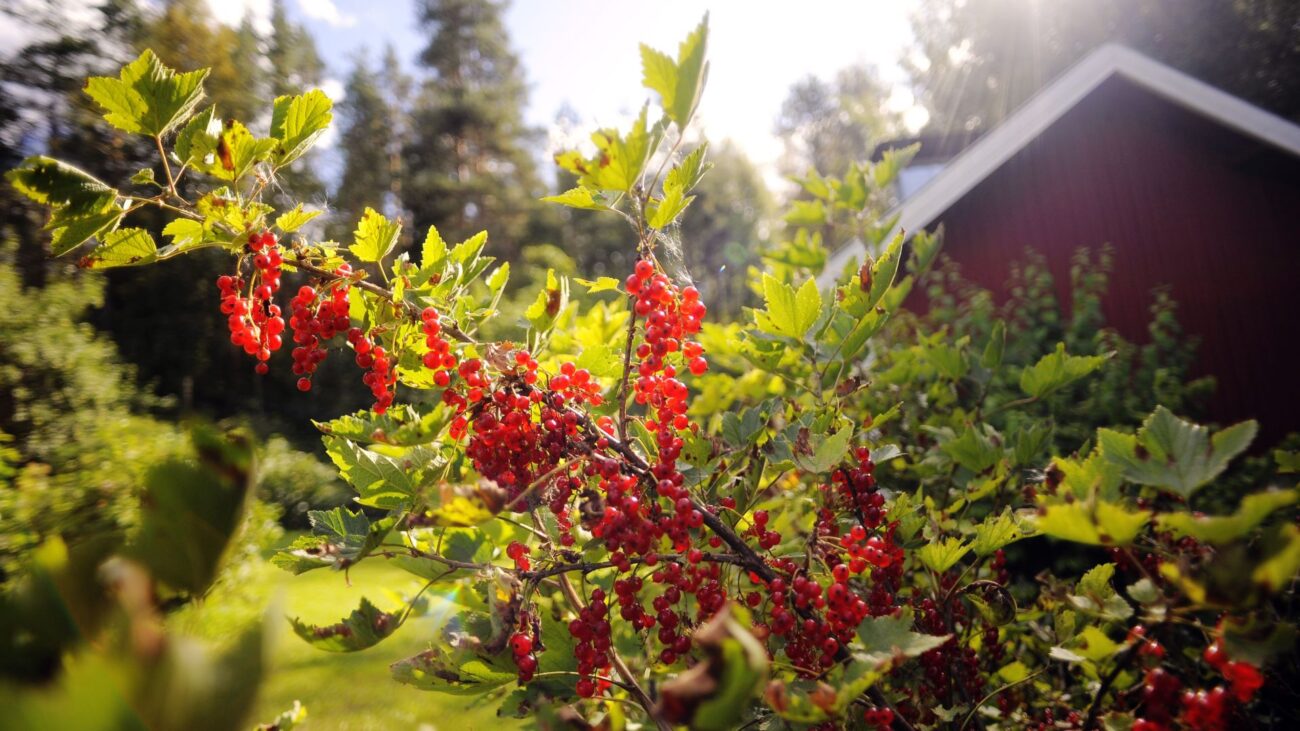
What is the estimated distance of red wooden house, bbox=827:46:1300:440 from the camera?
20.5 ft

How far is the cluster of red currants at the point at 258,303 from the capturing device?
1061mm

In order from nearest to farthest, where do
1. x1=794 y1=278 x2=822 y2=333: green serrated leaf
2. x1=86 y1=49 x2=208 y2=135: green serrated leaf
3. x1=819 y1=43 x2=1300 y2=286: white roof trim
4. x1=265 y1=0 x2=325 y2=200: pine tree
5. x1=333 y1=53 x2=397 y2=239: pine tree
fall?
x1=86 y1=49 x2=208 y2=135: green serrated leaf, x1=794 y1=278 x2=822 y2=333: green serrated leaf, x1=819 y1=43 x2=1300 y2=286: white roof trim, x1=265 y1=0 x2=325 y2=200: pine tree, x1=333 y1=53 x2=397 y2=239: pine tree

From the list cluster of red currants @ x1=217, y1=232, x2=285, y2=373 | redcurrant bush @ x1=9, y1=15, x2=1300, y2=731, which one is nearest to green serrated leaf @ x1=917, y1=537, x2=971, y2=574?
redcurrant bush @ x1=9, y1=15, x2=1300, y2=731

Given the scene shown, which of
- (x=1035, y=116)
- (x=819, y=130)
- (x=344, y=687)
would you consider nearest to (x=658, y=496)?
(x=344, y=687)

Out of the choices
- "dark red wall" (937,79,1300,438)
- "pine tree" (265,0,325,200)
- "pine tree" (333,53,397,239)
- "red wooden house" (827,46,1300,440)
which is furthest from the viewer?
"pine tree" (333,53,397,239)

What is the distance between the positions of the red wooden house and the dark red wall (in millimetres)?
11

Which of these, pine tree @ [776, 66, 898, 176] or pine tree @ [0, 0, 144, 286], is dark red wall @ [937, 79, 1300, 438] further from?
pine tree @ [776, 66, 898, 176]

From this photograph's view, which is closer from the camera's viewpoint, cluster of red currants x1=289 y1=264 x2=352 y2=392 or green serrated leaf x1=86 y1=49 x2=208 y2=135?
green serrated leaf x1=86 y1=49 x2=208 y2=135

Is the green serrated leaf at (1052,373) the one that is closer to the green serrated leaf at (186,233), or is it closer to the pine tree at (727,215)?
the green serrated leaf at (186,233)

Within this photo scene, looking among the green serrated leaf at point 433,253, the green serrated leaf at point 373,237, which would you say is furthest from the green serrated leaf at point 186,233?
the green serrated leaf at point 433,253

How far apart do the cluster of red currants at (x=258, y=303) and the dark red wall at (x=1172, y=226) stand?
738 centimetres

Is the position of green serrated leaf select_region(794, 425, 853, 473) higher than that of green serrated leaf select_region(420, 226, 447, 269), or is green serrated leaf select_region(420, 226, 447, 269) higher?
green serrated leaf select_region(420, 226, 447, 269)

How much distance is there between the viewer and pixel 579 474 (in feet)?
3.61

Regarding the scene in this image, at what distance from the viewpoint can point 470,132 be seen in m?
26.2
